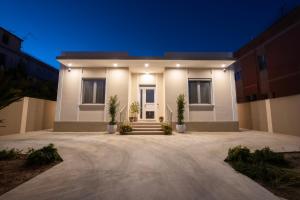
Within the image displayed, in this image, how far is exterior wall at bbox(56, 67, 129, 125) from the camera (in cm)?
825

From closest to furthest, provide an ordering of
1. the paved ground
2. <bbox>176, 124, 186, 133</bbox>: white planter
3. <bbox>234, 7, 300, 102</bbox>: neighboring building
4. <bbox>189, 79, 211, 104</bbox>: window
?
the paved ground, <bbox>176, 124, 186, 133</bbox>: white planter, <bbox>189, 79, 211, 104</bbox>: window, <bbox>234, 7, 300, 102</bbox>: neighboring building

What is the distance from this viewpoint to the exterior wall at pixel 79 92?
8.25 metres

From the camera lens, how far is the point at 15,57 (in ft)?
50.2

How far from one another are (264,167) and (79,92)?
8568 mm

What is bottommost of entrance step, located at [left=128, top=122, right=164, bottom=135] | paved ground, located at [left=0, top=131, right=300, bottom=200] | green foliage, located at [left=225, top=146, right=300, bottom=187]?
paved ground, located at [left=0, top=131, right=300, bottom=200]

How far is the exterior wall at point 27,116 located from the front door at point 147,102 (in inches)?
238

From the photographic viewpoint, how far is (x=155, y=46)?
182 ft

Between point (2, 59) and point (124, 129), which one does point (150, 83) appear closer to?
point (124, 129)

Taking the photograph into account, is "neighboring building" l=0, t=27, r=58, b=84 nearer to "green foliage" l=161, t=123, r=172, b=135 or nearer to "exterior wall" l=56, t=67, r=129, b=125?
"exterior wall" l=56, t=67, r=129, b=125

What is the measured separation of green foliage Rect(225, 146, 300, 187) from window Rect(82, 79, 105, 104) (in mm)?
7140

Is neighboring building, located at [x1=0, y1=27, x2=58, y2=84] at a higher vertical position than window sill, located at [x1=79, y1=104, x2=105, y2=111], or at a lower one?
higher

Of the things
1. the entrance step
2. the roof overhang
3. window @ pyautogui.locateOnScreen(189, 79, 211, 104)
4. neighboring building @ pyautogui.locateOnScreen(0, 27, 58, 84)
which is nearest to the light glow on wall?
the roof overhang

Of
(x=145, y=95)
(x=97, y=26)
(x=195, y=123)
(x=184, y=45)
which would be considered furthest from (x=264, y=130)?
(x=184, y=45)

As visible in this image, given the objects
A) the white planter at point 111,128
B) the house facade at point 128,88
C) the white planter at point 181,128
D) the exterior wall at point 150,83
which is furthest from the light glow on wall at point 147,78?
the white planter at point 111,128
